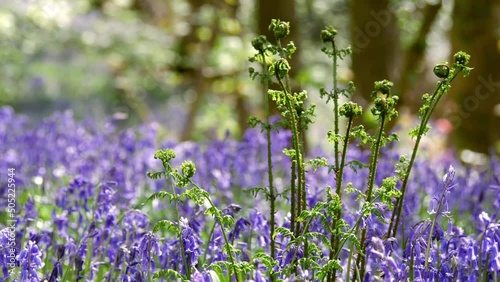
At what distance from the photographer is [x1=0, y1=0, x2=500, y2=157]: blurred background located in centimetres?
784

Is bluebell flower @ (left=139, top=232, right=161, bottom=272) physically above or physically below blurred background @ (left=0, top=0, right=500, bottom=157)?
below

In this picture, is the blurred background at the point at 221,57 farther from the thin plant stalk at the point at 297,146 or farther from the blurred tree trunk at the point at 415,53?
the thin plant stalk at the point at 297,146

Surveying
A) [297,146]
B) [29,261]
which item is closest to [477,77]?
[297,146]

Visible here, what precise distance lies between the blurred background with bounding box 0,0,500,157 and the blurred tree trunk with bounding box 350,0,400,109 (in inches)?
0.5

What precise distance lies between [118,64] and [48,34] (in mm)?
1294

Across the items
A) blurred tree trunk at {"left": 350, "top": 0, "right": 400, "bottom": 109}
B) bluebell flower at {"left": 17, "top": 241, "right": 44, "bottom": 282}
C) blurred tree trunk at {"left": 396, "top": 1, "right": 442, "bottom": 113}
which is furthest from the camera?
blurred tree trunk at {"left": 396, "top": 1, "right": 442, "bottom": 113}

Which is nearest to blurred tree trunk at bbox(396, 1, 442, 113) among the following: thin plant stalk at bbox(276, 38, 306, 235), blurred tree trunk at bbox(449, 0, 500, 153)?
blurred tree trunk at bbox(449, 0, 500, 153)

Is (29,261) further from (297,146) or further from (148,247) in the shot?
(297,146)

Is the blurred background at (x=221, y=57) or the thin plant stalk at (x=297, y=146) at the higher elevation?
the blurred background at (x=221, y=57)

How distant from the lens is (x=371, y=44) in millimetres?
8250

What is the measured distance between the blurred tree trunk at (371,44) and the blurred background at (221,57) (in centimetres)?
1

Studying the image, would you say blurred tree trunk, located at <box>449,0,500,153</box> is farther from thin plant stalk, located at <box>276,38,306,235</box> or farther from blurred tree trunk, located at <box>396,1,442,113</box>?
thin plant stalk, located at <box>276,38,306,235</box>

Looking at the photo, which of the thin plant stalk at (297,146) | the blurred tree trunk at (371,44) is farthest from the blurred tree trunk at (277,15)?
the thin plant stalk at (297,146)

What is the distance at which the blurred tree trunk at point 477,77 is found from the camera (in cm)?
746
